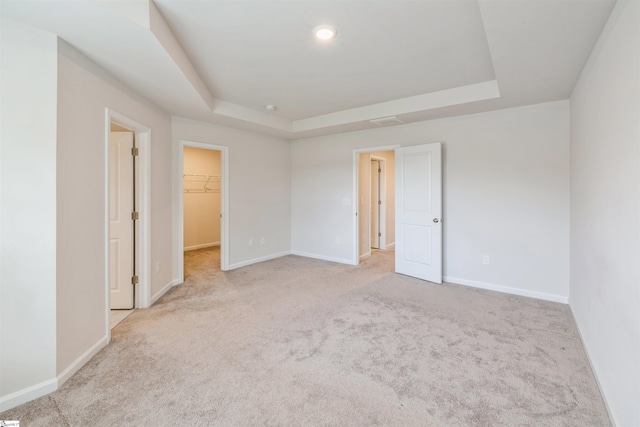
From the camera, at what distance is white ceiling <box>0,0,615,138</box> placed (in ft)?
5.94

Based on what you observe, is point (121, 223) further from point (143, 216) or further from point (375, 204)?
point (375, 204)

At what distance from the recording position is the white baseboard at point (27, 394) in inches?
68.5

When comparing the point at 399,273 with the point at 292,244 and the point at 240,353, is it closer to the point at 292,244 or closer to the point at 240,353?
the point at 292,244

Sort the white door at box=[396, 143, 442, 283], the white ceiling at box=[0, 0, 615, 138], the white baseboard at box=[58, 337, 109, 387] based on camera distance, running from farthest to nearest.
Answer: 1. the white door at box=[396, 143, 442, 283]
2. the white baseboard at box=[58, 337, 109, 387]
3. the white ceiling at box=[0, 0, 615, 138]

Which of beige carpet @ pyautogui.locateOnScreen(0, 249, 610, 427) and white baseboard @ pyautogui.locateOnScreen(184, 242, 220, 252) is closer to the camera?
beige carpet @ pyautogui.locateOnScreen(0, 249, 610, 427)

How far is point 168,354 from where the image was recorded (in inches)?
92.1

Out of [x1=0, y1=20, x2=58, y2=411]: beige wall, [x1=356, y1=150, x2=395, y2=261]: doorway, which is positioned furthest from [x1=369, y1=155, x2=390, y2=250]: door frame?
[x1=0, y1=20, x2=58, y2=411]: beige wall

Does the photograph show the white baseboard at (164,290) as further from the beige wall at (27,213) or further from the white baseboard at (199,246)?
the white baseboard at (199,246)

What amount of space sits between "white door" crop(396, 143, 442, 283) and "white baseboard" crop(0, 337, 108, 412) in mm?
3889

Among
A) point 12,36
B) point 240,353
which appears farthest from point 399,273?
point 12,36

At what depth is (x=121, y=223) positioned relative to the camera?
321 centimetres

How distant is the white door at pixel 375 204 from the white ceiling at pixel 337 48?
2.67 meters

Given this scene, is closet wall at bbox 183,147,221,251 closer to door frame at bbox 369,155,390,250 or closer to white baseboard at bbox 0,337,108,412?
door frame at bbox 369,155,390,250

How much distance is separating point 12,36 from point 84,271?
1581 mm
